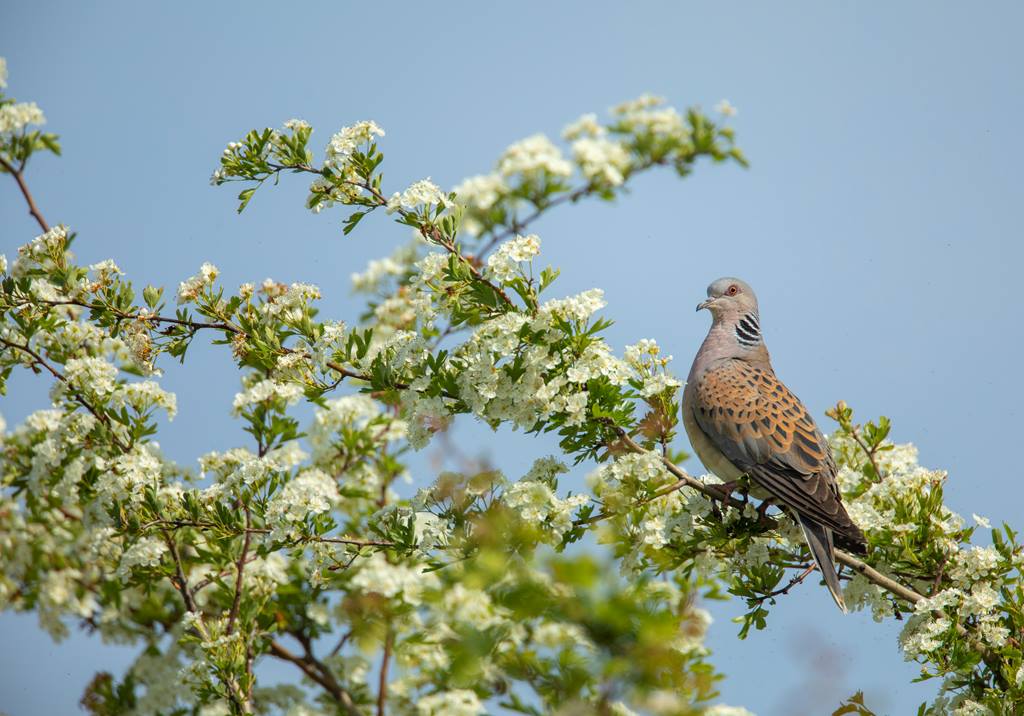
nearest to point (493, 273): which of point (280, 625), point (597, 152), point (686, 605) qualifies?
point (597, 152)

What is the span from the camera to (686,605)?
4.88 metres

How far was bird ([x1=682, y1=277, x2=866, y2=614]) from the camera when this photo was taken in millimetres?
4934

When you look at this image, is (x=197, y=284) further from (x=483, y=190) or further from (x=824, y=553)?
(x=824, y=553)

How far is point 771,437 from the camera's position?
5.55m

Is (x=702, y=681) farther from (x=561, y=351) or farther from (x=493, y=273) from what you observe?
(x=493, y=273)

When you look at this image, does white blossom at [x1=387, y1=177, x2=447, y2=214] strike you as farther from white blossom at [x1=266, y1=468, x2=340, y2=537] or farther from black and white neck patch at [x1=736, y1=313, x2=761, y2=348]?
black and white neck patch at [x1=736, y1=313, x2=761, y2=348]

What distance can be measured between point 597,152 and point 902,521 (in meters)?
2.45

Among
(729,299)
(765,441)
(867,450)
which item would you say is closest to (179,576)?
(765,441)

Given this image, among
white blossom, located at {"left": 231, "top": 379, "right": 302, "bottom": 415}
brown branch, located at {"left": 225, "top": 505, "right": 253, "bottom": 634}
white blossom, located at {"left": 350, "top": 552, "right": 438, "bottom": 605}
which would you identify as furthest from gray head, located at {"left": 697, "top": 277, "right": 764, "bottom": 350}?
white blossom, located at {"left": 350, "top": 552, "right": 438, "bottom": 605}

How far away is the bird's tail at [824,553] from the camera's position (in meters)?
4.79

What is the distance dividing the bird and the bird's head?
32cm

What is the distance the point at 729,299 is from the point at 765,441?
5.98 feet

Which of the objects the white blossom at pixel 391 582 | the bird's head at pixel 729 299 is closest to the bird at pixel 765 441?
the bird's head at pixel 729 299

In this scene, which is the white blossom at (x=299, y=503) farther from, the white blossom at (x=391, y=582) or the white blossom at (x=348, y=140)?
the white blossom at (x=348, y=140)
